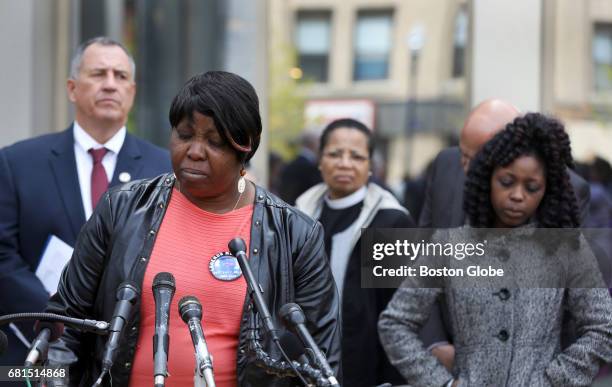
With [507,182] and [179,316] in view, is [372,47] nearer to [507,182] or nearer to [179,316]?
[507,182]

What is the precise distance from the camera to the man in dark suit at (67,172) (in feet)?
16.1

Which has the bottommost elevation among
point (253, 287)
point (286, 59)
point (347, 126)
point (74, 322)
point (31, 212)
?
point (74, 322)

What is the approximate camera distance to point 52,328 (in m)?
3.28

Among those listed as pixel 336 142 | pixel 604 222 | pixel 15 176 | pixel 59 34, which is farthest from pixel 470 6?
pixel 15 176

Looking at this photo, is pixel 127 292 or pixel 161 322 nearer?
pixel 161 322

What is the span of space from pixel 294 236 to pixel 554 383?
1.22 meters

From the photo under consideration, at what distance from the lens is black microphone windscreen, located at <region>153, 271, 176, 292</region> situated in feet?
10.1

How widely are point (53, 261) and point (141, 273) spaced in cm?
164

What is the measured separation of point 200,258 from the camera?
3.41 metres

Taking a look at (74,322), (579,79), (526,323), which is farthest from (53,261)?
(579,79)

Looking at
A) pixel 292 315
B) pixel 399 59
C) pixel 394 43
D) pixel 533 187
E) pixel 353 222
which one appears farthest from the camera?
pixel 399 59

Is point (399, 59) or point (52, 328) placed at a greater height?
point (399, 59)

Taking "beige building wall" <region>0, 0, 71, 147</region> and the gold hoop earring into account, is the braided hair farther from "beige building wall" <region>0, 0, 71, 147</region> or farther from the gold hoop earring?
"beige building wall" <region>0, 0, 71, 147</region>

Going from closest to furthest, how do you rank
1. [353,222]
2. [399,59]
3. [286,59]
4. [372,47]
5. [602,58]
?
[353,222]
[602,58]
[286,59]
[372,47]
[399,59]
